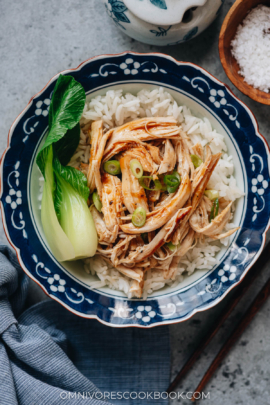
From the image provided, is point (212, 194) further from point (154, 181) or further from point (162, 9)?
point (162, 9)

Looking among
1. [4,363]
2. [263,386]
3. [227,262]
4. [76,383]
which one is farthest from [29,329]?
[263,386]

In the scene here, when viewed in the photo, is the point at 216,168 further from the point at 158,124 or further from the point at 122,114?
the point at 122,114

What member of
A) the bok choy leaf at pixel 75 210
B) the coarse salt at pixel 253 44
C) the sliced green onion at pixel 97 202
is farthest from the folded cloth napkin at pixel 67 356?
the coarse salt at pixel 253 44

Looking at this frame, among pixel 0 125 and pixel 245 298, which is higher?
pixel 0 125

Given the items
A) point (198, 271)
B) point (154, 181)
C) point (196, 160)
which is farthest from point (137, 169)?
point (198, 271)

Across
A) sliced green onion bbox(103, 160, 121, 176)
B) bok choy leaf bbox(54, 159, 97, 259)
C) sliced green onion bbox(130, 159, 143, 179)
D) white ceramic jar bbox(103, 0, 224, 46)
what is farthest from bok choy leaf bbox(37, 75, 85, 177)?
white ceramic jar bbox(103, 0, 224, 46)
